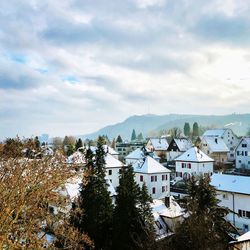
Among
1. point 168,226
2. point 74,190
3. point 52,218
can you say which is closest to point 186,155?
point 74,190

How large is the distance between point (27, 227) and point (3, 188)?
75.1 inches

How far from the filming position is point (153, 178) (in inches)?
2055

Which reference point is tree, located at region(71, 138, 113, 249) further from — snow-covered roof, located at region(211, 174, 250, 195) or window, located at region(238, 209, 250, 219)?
window, located at region(238, 209, 250, 219)

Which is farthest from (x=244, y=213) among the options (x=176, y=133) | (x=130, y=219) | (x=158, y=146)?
(x=176, y=133)

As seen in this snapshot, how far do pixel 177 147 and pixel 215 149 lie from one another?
1008 centimetres

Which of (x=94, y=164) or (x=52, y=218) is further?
(x=94, y=164)

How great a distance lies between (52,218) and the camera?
1523cm

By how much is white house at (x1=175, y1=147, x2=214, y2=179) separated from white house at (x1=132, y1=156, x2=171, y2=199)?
10.1m

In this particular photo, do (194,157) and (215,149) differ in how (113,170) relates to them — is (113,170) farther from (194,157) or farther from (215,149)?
(215,149)

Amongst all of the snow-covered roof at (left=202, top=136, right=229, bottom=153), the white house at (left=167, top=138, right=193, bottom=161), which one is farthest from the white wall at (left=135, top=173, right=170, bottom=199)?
the snow-covered roof at (left=202, top=136, right=229, bottom=153)

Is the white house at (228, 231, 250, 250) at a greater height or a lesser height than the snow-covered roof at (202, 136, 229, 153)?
lesser

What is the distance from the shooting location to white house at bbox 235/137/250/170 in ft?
238

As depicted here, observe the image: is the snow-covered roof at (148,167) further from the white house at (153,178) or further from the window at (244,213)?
the window at (244,213)

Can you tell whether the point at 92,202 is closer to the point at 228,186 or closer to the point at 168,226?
the point at 168,226
